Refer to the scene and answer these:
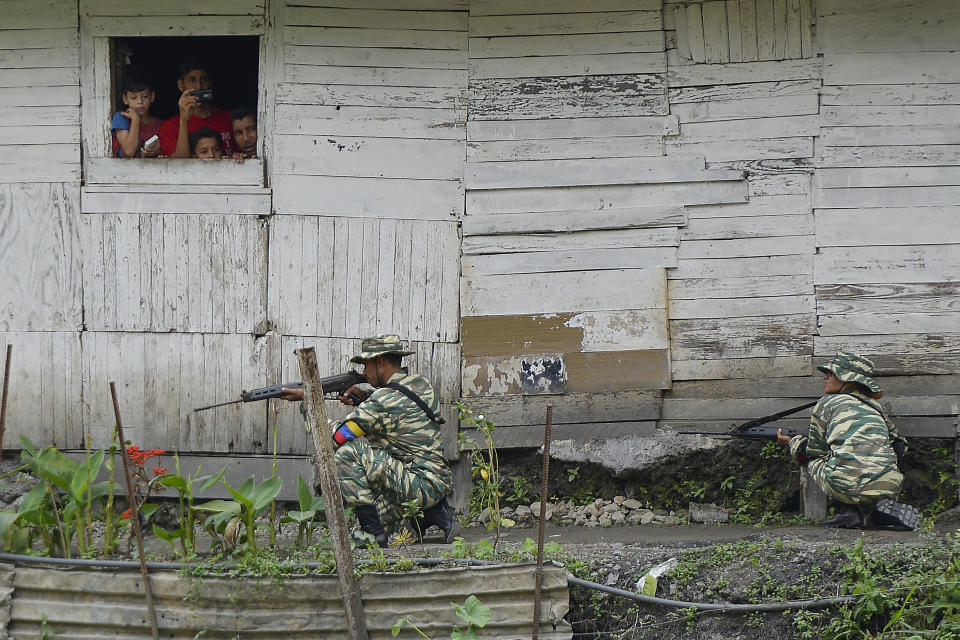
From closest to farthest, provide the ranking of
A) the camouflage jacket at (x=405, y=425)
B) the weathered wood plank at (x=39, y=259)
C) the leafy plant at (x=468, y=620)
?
the leafy plant at (x=468, y=620)
the camouflage jacket at (x=405, y=425)
the weathered wood plank at (x=39, y=259)

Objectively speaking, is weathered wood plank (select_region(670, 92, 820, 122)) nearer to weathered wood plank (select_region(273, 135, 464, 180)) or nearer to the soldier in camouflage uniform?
weathered wood plank (select_region(273, 135, 464, 180))

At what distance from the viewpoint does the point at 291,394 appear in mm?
6512

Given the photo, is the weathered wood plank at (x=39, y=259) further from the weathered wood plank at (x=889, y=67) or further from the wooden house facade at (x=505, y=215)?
the weathered wood plank at (x=889, y=67)

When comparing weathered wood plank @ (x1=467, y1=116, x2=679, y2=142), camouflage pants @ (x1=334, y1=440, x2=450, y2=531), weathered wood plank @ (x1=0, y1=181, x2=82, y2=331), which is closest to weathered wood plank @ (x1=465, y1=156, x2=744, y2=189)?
weathered wood plank @ (x1=467, y1=116, x2=679, y2=142)

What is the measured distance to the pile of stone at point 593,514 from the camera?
272 inches

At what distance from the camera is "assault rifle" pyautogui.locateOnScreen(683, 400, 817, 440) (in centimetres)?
664

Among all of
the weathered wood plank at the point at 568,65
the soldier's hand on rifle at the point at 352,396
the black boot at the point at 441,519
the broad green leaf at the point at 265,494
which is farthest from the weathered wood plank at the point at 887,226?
the broad green leaf at the point at 265,494

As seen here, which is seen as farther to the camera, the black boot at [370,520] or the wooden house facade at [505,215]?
the wooden house facade at [505,215]

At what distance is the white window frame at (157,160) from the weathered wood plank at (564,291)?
1633 mm

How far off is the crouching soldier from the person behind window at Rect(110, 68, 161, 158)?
2243mm

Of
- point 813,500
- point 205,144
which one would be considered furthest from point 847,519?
point 205,144

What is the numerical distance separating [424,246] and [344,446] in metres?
1.71

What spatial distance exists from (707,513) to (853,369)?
1394 mm

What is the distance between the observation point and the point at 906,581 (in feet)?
16.1
